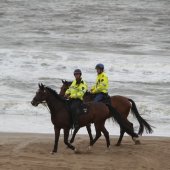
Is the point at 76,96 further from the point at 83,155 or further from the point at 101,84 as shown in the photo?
the point at 83,155

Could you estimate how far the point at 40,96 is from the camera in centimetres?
1292

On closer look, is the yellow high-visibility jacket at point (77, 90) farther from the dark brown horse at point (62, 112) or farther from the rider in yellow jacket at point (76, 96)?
the dark brown horse at point (62, 112)

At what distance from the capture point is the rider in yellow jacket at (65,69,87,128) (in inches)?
523

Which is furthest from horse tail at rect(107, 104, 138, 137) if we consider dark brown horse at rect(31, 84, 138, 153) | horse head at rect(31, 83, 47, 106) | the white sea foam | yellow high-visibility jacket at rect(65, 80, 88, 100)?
the white sea foam

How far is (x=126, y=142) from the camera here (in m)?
15.4

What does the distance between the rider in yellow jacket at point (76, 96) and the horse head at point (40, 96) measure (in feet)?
2.40

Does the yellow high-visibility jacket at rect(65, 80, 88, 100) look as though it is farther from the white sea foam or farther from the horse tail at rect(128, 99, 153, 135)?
the white sea foam

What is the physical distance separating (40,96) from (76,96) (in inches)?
37.1

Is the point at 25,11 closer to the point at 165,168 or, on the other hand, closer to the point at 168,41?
the point at 168,41

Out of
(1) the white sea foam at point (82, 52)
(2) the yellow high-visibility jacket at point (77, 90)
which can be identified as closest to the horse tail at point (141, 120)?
(2) the yellow high-visibility jacket at point (77, 90)

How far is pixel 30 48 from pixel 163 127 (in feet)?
49.5

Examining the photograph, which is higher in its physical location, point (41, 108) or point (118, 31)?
point (118, 31)

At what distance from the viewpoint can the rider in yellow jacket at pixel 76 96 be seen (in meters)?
13.3

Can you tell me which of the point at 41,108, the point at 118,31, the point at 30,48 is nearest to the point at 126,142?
the point at 41,108
